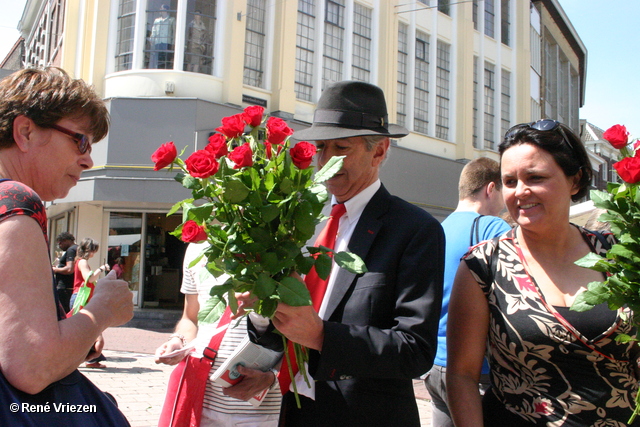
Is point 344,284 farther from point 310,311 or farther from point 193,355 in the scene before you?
point 193,355

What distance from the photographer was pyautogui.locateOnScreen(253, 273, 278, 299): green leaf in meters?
1.64

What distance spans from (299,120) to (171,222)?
452 cm

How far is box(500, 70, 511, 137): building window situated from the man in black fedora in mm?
21712

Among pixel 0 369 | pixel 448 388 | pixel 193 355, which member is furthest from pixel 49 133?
pixel 448 388

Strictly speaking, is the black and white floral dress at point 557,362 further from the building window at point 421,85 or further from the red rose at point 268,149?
the building window at point 421,85

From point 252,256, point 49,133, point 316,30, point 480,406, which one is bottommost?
point 480,406

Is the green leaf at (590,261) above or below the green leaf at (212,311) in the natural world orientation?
above

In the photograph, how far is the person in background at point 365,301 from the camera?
5.96 ft

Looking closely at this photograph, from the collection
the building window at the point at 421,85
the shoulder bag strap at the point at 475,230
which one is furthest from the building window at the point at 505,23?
the shoulder bag strap at the point at 475,230

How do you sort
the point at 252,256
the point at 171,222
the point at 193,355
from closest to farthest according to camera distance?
the point at 252,256
the point at 193,355
the point at 171,222

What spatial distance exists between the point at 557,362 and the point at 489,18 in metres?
22.3

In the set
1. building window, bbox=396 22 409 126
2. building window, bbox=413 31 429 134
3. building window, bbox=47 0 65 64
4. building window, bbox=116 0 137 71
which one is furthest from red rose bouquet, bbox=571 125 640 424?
building window, bbox=413 31 429 134

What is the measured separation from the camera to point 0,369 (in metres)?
1.49

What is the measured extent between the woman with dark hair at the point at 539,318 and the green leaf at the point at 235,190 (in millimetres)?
1074
